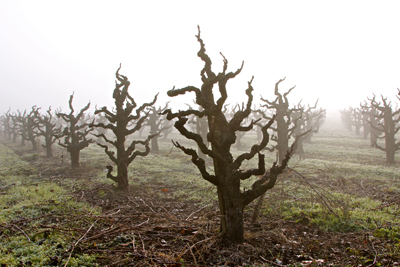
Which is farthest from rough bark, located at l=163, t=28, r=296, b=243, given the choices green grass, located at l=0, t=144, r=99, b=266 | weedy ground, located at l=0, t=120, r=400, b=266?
green grass, located at l=0, t=144, r=99, b=266

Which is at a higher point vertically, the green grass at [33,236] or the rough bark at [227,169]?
the rough bark at [227,169]

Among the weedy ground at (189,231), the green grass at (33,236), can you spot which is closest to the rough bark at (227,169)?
the weedy ground at (189,231)

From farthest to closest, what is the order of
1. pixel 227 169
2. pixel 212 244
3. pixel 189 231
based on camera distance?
pixel 189 231 → pixel 227 169 → pixel 212 244

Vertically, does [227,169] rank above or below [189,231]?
above

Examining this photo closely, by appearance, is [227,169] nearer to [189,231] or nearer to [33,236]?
[189,231]

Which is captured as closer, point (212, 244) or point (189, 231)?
point (212, 244)

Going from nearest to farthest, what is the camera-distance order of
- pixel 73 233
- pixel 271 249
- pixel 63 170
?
1. pixel 271 249
2. pixel 73 233
3. pixel 63 170

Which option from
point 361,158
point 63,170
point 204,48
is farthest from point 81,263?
point 361,158

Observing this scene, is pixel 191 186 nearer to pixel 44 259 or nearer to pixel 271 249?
pixel 271 249

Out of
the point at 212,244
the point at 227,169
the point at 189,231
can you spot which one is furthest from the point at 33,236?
the point at 227,169

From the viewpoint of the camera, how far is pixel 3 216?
7523 millimetres

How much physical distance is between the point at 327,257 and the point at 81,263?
4.91m

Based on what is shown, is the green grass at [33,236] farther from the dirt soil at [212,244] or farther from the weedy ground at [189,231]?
the dirt soil at [212,244]

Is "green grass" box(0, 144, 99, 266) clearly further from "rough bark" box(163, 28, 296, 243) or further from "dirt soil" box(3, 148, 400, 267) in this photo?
"rough bark" box(163, 28, 296, 243)
